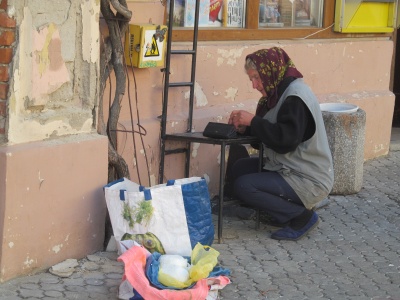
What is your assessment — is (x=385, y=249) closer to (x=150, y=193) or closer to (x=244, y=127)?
(x=244, y=127)

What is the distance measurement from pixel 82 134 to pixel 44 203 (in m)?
0.54

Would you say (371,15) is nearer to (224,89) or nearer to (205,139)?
(224,89)

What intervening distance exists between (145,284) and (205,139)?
5.06 feet

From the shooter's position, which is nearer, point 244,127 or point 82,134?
point 82,134

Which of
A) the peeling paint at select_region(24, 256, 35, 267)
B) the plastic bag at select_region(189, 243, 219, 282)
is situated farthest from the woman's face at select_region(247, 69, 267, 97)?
the peeling paint at select_region(24, 256, 35, 267)

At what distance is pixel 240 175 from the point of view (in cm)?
664

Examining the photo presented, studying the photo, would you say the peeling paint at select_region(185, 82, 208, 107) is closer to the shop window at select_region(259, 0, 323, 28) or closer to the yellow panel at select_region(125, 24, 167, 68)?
the yellow panel at select_region(125, 24, 167, 68)

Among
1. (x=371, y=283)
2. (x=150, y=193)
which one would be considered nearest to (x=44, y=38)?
(x=150, y=193)

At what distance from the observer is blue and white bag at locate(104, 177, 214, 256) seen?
5402 mm

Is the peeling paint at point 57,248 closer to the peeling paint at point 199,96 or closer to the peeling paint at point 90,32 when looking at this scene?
the peeling paint at point 90,32

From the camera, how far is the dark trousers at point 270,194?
20.3ft

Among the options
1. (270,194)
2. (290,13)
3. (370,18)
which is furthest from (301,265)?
(370,18)

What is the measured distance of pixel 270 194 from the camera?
6.20 meters

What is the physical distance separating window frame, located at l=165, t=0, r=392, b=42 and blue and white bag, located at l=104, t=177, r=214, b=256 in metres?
1.70
